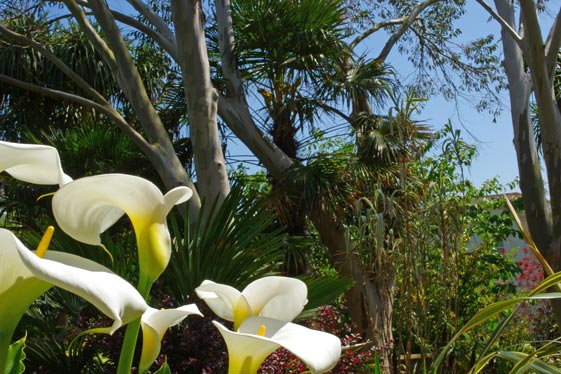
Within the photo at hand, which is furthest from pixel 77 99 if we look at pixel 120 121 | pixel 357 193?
pixel 357 193

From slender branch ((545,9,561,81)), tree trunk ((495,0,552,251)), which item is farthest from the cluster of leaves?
slender branch ((545,9,561,81))

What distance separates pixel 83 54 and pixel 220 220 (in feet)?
24.1

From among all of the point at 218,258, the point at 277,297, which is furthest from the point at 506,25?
the point at 277,297

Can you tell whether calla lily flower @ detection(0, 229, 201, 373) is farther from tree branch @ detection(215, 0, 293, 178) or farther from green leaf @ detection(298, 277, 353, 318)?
tree branch @ detection(215, 0, 293, 178)

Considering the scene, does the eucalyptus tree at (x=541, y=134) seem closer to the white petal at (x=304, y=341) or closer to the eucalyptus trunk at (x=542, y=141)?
the eucalyptus trunk at (x=542, y=141)

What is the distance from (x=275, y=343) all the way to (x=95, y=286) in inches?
10.7

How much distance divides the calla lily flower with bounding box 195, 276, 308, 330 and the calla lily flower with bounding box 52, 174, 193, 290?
131 mm

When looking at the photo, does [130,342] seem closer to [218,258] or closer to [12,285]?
[12,285]

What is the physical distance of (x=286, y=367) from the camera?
3.50 metres

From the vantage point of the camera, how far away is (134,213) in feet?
2.47

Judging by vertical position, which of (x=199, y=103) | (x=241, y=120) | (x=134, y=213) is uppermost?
(x=241, y=120)

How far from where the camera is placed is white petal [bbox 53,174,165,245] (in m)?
0.70

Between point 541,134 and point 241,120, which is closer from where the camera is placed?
point 541,134

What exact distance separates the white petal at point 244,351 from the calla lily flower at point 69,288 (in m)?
0.06
